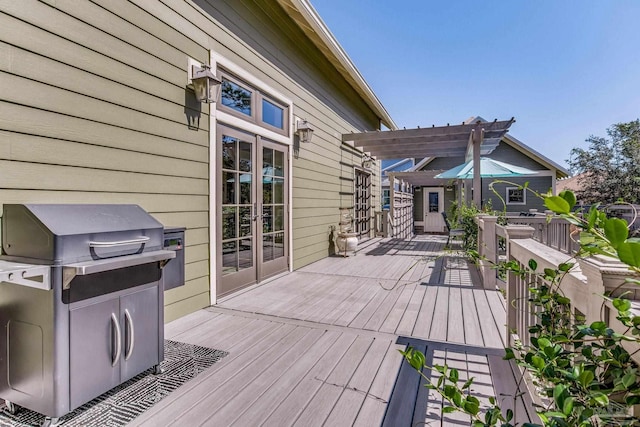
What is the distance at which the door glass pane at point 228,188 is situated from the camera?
3.72 metres

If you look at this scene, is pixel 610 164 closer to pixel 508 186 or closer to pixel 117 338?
pixel 508 186

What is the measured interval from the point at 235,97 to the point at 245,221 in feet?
4.96

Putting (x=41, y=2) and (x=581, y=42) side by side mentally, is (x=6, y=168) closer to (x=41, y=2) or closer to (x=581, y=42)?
(x=41, y=2)

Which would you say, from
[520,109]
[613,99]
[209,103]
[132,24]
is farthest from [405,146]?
[613,99]

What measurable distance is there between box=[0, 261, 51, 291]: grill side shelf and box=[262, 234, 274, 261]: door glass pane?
2.90 metres

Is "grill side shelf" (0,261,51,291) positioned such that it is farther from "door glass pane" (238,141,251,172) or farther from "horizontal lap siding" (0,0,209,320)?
"door glass pane" (238,141,251,172)

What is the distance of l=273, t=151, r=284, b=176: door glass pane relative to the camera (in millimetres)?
4771

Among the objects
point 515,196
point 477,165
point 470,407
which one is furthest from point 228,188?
point 515,196

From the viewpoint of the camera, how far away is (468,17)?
7.98 metres

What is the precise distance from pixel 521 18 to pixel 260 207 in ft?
26.6

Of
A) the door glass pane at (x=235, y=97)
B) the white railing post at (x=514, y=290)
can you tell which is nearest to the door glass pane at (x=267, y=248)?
the door glass pane at (x=235, y=97)

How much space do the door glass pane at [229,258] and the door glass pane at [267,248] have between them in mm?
601

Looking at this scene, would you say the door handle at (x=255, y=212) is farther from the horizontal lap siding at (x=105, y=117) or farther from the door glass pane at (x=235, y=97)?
the door glass pane at (x=235, y=97)

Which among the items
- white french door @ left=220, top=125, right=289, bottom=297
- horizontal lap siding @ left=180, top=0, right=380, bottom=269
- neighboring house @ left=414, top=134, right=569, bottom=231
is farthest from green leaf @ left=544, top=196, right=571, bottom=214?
neighboring house @ left=414, top=134, right=569, bottom=231
